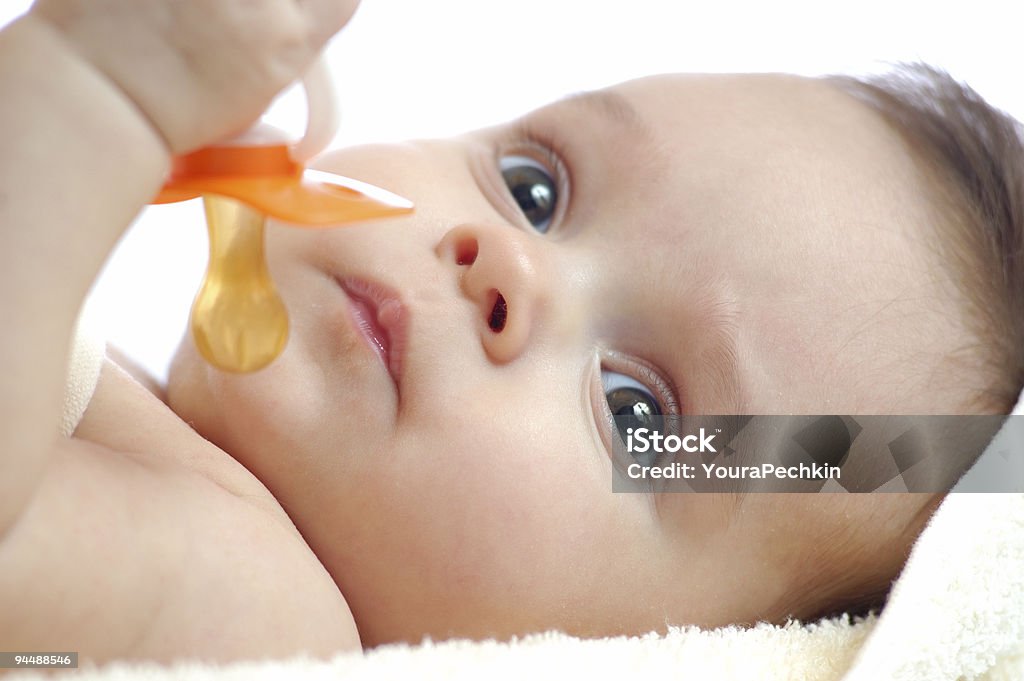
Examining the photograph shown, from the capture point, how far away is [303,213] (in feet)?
2.27

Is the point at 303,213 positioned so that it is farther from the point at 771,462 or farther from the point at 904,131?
the point at 904,131

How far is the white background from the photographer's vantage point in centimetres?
189

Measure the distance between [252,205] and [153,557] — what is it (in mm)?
250

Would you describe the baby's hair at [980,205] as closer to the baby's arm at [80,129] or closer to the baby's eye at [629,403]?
the baby's eye at [629,403]

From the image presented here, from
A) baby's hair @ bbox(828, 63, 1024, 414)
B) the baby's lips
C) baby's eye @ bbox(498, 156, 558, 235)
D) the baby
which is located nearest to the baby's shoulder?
the baby

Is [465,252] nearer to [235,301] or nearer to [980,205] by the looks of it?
[235,301]

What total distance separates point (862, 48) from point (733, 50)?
248 mm

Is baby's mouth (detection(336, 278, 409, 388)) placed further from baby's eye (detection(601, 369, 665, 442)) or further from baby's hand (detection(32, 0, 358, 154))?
baby's hand (detection(32, 0, 358, 154))

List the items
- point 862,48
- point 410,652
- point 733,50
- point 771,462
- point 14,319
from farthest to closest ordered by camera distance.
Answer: point 733,50 < point 862,48 < point 771,462 < point 410,652 < point 14,319

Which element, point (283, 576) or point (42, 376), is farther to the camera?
point (283, 576)

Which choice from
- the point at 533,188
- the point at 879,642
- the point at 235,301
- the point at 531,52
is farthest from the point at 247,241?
the point at 531,52

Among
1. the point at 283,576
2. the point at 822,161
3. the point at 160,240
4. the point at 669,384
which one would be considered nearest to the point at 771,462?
the point at 669,384

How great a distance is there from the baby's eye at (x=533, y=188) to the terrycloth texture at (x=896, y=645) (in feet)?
1.54

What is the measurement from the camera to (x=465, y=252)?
3.38 feet
